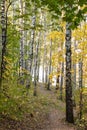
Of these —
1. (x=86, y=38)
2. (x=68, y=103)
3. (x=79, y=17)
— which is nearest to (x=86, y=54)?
(x=86, y=38)

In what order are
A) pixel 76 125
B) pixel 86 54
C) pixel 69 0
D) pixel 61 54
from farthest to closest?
pixel 61 54
pixel 86 54
pixel 76 125
pixel 69 0

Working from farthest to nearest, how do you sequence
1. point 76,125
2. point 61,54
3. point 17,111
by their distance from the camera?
point 61,54 < point 76,125 < point 17,111

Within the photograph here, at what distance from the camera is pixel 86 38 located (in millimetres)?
15977

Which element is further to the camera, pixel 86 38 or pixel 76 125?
pixel 86 38

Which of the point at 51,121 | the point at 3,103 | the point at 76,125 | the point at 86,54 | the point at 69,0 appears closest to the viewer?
the point at 69,0

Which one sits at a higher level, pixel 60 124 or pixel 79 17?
pixel 79 17

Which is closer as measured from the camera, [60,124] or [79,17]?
[79,17]

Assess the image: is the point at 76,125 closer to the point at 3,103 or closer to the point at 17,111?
the point at 17,111

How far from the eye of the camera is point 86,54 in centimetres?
1566

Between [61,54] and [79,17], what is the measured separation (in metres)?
15.2

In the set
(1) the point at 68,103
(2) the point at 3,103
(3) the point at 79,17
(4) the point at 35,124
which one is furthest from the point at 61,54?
(3) the point at 79,17

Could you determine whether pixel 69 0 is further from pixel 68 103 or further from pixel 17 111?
pixel 68 103

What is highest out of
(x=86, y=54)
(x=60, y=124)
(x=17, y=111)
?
(x=86, y=54)

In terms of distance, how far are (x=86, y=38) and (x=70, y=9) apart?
442 inches
